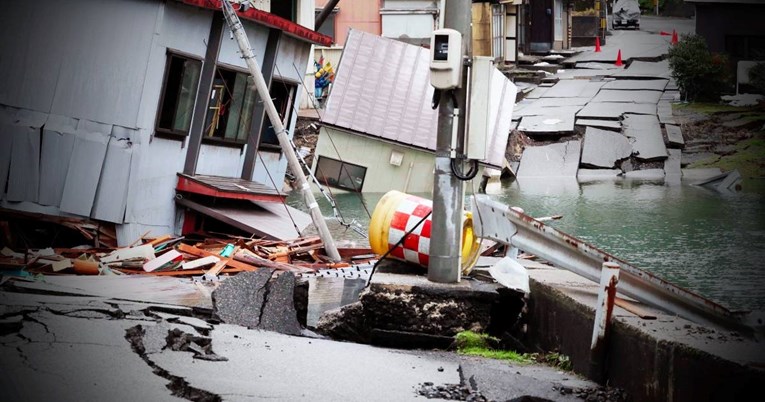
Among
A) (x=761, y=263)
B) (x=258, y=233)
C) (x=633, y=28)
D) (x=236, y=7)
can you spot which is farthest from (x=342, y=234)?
(x=633, y=28)

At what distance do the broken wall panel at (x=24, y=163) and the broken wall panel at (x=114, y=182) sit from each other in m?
0.96

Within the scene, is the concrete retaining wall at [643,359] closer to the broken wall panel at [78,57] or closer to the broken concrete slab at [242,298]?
the broken concrete slab at [242,298]

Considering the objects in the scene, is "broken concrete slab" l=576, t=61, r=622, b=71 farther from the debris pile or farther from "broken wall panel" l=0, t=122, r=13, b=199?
"broken wall panel" l=0, t=122, r=13, b=199

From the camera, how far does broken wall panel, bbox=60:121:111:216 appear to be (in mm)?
15180

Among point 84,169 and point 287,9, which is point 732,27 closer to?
point 287,9

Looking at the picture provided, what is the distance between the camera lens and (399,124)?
28.6 m

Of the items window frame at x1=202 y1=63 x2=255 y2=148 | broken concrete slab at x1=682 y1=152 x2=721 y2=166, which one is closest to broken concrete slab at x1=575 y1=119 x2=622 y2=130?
broken concrete slab at x1=682 y1=152 x2=721 y2=166

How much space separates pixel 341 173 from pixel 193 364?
74.5 feet

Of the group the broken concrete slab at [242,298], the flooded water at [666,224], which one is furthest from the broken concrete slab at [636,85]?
the broken concrete slab at [242,298]

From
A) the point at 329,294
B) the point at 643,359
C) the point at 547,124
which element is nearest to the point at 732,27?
the point at 547,124

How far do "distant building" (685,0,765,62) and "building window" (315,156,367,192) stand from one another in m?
16.8

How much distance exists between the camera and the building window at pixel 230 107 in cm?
1750

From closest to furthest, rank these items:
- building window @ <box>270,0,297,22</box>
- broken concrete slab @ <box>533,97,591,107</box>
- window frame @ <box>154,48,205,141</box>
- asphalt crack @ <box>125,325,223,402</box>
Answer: asphalt crack @ <box>125,325,223,402</box> → window frame @ <box>154,48,205,141</box> → building window @ <box>270,0,297,22</box> → broken concrete slab @ <box>533,97,591,107</box>

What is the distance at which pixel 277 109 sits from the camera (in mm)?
20109
